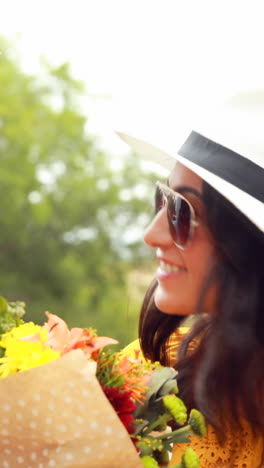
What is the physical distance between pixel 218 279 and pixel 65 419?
48 centimetres

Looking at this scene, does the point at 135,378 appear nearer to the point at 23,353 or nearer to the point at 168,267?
the point at 23,353

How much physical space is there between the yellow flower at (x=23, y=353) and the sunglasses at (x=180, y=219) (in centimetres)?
39

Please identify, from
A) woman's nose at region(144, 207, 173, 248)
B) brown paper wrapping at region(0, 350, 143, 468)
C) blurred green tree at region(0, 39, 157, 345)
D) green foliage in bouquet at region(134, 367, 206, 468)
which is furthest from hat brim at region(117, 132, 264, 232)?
blurred green tree at region(0, 39, 157, 345)

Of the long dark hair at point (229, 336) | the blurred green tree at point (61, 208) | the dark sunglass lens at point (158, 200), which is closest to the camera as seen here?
the long dark hair at point (229, 336)

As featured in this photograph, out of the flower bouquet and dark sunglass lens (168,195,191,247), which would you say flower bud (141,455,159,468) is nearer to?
the flower bouquet

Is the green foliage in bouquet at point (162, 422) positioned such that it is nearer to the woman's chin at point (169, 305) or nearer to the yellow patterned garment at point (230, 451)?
the woman's chin at point (169, 305)

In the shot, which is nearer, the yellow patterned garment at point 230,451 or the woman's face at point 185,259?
the woman's face at point 185,259

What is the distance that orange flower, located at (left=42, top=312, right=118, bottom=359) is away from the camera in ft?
2.51

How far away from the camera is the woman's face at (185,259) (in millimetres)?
1109

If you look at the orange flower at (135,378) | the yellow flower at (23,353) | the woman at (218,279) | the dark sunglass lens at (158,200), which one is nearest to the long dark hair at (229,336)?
the woman at (218,279)

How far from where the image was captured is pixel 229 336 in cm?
113

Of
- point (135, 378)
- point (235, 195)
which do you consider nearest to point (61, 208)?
point (235, 195)

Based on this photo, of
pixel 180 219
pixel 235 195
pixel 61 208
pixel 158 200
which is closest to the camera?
pixel 235 195

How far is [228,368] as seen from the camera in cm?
116
